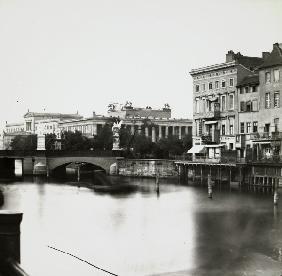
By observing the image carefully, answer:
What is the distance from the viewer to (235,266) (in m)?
19.2

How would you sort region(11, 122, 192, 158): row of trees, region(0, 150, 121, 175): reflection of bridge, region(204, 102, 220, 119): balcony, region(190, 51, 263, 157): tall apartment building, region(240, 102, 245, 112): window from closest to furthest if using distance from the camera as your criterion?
region(240, 102, 245, 112): window, region(190, 51, 263, 157): tall apartment building, region(204, 102, 220, 119): balcony, region(0, 150, 121, 175): reflection of bridge, region(11, 122, 192, 158): row of trees

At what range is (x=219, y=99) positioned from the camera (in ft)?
205

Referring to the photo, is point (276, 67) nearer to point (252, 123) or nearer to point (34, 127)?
point (252, 123)

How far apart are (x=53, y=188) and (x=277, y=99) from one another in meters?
24.1

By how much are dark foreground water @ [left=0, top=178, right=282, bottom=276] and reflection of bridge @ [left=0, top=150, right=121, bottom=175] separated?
79.4 ft

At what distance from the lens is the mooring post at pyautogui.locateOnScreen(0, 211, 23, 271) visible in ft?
16.3

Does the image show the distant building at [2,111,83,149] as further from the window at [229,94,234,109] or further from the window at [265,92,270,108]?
the window at [265,92,270,108]

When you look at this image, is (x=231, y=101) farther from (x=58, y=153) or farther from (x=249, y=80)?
(x=58, y=153)

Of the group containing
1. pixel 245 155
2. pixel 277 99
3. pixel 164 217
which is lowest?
pixel 164 217

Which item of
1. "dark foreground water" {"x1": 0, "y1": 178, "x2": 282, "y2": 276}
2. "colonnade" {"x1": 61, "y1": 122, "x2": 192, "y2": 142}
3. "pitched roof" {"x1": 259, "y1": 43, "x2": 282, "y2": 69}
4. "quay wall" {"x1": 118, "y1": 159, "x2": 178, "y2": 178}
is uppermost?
"pitched roof" {"x1": 259, "y1": 43, "x2": 282, "y2": 69}

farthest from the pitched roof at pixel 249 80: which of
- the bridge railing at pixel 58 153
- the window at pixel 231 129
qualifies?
the bridge railing at pixel 58 153

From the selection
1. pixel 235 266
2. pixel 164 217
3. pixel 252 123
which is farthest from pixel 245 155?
pixel 235 266

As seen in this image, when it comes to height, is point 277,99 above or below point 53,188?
above

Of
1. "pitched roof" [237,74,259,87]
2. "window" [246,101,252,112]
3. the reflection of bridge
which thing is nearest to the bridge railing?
the reflection of bridge
